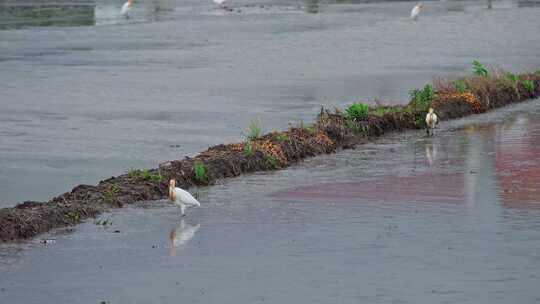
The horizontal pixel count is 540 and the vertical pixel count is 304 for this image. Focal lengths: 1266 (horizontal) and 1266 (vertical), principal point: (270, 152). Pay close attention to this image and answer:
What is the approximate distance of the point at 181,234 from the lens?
15.5 m

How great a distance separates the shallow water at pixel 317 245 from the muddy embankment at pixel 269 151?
29cm

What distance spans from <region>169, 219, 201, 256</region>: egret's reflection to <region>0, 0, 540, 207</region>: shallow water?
2.62 metres

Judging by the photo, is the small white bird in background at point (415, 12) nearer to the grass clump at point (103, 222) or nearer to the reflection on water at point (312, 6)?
the reflection on water at point (312, 6)

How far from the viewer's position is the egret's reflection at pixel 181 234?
14.9 meters

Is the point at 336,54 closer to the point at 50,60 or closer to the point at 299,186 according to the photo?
the point at 50,60

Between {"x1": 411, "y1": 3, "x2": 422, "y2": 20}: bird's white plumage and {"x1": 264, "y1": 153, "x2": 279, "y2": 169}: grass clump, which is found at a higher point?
{"x1": 411, "y1": 3, "x2": 422, "y2": 20}: bird's white plumage

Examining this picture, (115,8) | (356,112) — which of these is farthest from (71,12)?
(356,112)

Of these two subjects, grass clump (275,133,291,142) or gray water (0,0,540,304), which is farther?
grass clump (275,133,291,142)

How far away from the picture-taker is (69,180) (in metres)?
18.7

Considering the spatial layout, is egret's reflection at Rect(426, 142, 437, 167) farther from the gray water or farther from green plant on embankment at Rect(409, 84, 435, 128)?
green plant on embankment at Rect(409, 84, 435, 128)

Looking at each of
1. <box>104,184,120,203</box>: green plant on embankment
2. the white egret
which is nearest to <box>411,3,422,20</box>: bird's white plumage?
the white egret

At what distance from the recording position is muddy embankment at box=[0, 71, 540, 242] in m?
15.9

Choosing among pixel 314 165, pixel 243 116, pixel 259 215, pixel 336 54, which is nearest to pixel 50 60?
pixel 336 54

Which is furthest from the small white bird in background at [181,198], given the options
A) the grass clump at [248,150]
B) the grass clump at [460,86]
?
the grass clump at [460,86]
